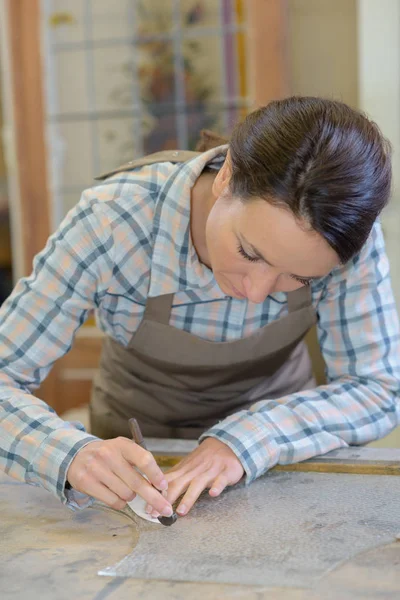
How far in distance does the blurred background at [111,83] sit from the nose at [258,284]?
2.22m

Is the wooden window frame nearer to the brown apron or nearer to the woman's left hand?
the brown apron

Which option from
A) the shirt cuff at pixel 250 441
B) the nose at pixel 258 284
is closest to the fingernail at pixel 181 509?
the shirt cuff at pixel 250 441

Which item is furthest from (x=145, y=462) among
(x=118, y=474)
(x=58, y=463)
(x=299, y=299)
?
(x=299, y=299)

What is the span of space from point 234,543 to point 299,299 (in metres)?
0.63

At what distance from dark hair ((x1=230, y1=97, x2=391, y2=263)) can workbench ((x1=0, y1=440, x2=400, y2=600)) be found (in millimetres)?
389

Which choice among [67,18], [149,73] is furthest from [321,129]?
[67,18]

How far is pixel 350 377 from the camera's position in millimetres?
1631

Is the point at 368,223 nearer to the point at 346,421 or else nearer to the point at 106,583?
the point at 346,421

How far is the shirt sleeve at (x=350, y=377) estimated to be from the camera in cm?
148

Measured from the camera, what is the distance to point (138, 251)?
5.08ft

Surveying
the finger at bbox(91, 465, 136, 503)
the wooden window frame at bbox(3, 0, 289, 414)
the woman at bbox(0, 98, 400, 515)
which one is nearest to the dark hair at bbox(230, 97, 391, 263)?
the woman at bbox(0, 98, 400, 515)

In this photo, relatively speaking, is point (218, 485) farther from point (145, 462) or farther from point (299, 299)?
point (299, 299)

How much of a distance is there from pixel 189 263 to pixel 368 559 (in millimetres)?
671

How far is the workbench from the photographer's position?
39.7 inches
